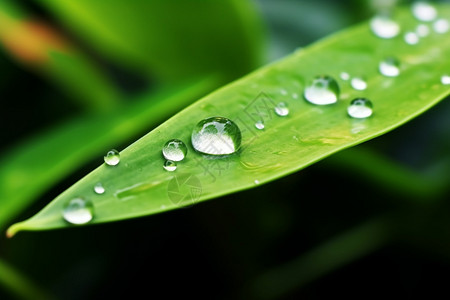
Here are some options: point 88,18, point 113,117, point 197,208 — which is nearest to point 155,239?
point 197,208

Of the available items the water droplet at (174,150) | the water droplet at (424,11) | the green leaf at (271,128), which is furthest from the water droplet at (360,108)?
the water droplet at (424,11)

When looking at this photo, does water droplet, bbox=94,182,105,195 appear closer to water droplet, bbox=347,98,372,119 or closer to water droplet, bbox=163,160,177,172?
water droplet, bbox=163,160,177,172

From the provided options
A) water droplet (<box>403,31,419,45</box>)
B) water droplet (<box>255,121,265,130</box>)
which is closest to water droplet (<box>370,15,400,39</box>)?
water droplet (<box>403,31,419,45</box>)

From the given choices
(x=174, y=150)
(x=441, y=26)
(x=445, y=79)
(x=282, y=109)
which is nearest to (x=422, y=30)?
(x=441, y=26)

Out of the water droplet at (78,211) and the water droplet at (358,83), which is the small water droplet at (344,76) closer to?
the water droplet at (358,83)

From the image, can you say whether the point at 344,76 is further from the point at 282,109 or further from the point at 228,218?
the point at 228,218

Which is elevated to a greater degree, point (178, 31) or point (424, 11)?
point (178, 31)
